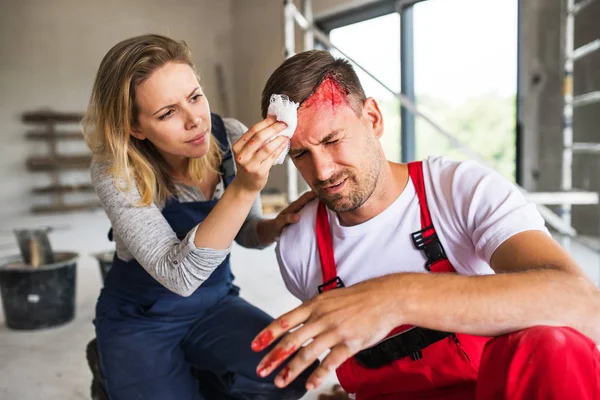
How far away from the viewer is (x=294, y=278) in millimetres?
1308

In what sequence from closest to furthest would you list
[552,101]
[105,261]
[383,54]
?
1. [105,261]
2. [552,101]
3. [383,54]

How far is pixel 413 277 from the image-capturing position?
33.1 inches

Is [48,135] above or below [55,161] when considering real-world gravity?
above

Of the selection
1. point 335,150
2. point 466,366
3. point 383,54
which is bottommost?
point 466,366

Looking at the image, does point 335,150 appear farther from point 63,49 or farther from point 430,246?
point 63,49

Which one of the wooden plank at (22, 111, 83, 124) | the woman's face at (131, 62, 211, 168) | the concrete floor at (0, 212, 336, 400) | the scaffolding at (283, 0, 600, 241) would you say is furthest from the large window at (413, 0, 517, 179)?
the wooden plank at (22, 111, 83, 124)

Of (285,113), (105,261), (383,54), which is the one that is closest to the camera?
(285,113)

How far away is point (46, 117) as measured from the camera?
6.36m

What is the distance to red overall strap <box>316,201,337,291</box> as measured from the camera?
3.96 ft

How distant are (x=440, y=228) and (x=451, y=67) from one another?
370 centimetres

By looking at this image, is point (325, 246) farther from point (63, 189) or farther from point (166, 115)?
point (63, 189)

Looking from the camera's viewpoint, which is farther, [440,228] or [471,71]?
[471,71]

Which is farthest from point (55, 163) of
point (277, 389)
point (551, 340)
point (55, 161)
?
point (551, 340)

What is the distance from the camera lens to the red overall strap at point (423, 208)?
110 cm
